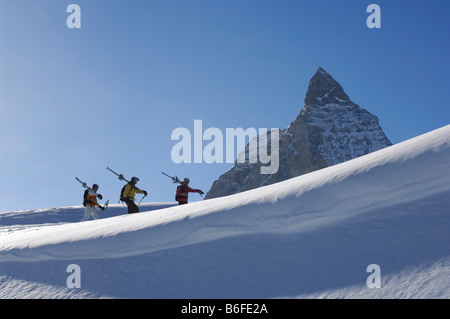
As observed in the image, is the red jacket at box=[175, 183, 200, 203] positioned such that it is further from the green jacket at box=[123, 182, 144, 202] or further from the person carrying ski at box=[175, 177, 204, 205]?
the green jacket at box=[123, 182, 144, 202]

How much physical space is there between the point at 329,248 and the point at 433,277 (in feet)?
3.45

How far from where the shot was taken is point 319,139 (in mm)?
127625

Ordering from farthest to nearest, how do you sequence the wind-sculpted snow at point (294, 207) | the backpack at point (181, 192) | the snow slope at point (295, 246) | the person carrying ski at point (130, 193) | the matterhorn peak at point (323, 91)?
the matterhorn peak at point (323, 91) < the backpack at point (181, 192) < the person carrying ski at point (130, 193) < the wind-sculpted snow at point (294, 207) < the snow slope at point (295, 246)

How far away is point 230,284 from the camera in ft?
13.5

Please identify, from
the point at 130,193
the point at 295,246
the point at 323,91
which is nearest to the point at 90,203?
the point at 130,193

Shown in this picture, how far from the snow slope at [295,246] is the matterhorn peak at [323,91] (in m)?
148

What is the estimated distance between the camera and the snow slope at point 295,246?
3.75m

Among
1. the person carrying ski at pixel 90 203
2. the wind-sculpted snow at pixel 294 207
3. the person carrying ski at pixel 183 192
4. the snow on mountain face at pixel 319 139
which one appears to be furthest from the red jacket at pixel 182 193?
the snow on mountain face at pixel 319 139

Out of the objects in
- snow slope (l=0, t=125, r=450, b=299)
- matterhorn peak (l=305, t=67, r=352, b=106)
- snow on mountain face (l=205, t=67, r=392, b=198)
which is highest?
matterhorn peak (l=305, t=67, r=352, b=106)

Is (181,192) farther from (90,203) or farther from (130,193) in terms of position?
(90,203)

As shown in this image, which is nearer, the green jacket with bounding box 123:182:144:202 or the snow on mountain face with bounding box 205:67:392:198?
the green jacket with bounding box 123:182:144:202

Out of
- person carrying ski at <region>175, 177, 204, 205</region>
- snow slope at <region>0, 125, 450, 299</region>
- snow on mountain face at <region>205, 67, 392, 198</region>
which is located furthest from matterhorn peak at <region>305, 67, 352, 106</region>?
snow slope at <region>0, 125, 450, 299</region>

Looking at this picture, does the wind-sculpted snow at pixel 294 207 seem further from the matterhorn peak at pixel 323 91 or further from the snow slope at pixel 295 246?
the matterhorn peak at pixel 323 91

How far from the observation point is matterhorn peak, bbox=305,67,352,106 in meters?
149
